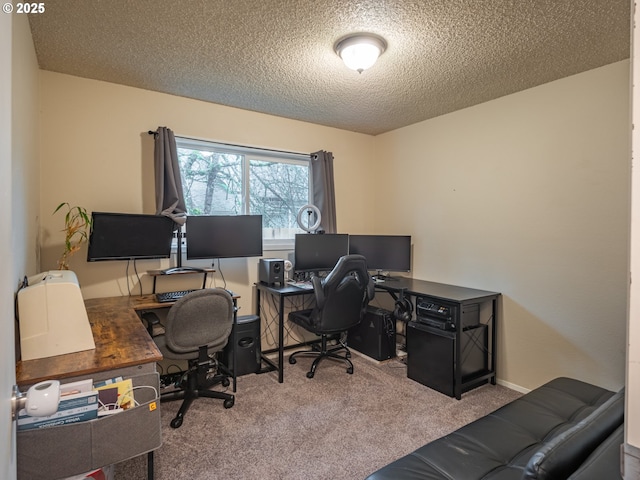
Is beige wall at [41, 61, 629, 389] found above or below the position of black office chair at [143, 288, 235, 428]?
above

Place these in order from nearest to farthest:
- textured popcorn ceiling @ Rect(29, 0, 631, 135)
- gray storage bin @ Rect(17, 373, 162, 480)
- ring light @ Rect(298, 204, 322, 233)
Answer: gray storage bin @ Rect(17, 373, 162, 480)
textured popcorn ceiling @ Rect(29, 0, 631, 135)
ring light @ Rect(298, 204, 322, 233)

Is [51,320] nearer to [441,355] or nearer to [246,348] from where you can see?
[246,348]

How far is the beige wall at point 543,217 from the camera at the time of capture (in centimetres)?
236

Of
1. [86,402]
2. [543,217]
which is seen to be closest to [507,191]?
[543,217]

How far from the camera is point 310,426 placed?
7.67ft

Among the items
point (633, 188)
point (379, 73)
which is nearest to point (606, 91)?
point (379, 73)

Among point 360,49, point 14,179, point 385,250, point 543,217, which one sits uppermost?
point 360,49

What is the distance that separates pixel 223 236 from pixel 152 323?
0.90 m

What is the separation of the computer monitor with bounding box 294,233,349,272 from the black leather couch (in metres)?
2.13

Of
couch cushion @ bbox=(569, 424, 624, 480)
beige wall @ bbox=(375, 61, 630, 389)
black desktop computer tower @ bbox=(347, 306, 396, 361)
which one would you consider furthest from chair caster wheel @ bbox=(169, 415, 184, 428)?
beige wall @ bbox=(375, 61, 630, 389)

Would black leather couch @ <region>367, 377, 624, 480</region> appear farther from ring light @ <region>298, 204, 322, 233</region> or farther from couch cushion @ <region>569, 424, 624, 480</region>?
ring light @ <region>298, 204, 322, 233</region>

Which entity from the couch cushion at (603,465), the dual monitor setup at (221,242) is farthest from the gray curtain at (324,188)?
the couch cushion at (603,465)

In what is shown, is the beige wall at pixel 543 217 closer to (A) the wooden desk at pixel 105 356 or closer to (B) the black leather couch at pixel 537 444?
(B) the black leather couch at pixel 537 444

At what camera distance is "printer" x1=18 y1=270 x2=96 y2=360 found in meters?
1.51
